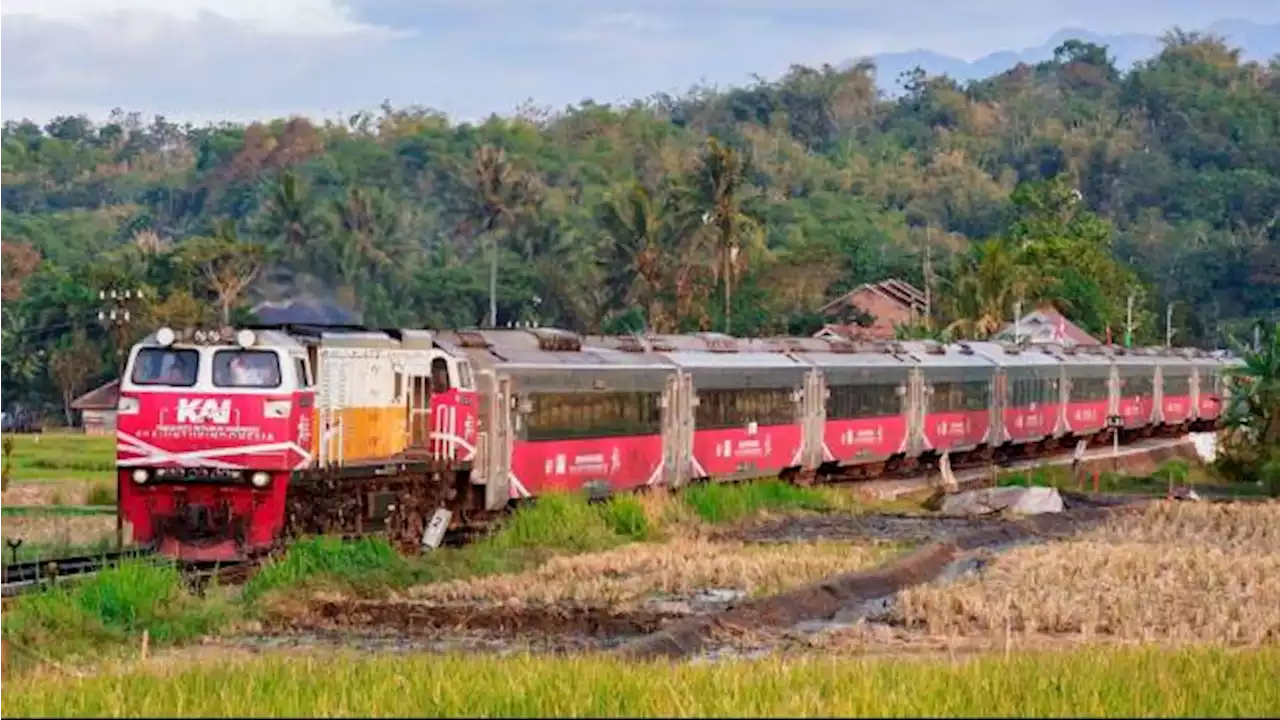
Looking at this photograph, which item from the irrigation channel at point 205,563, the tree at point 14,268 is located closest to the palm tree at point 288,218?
the tree at point 14,268

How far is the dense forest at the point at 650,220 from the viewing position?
313 ft

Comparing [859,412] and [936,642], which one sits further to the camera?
[859,412]

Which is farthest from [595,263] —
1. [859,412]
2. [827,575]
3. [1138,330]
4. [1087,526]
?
[827,575]

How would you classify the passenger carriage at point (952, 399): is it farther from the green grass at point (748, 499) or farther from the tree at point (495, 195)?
the tree at point (495, 195)

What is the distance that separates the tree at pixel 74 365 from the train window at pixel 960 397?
5186 centimetres

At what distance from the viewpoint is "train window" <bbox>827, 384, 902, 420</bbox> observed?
45.0m

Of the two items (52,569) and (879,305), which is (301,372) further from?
(879,305)

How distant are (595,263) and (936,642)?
8512cm

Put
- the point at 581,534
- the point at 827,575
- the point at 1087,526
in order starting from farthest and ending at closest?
the point at 1087,526, the point at 581,534, the point at 827,575

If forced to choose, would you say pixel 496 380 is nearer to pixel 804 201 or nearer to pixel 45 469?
pixel 45 469

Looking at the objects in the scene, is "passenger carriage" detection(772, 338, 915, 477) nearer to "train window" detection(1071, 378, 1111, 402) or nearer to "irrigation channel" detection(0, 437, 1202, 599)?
"irrigation channel" detection(0, 437, 1202, 599)

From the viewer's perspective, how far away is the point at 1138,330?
107 meters

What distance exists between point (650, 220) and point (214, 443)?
70.0m

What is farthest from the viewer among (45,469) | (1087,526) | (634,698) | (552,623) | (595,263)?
(595,263)
